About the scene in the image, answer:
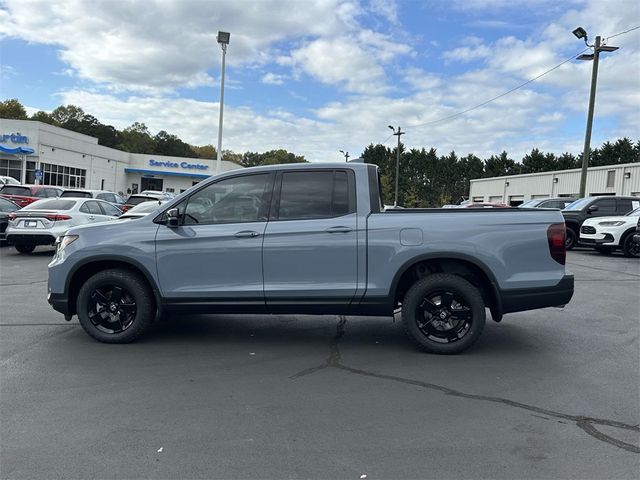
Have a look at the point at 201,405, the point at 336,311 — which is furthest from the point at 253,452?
the point at 336,311

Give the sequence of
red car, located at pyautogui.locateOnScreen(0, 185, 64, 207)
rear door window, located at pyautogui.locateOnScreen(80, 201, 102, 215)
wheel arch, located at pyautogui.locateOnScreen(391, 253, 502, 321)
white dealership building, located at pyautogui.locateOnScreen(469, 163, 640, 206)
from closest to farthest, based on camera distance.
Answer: wheel arch, located at pyautogui.locateOnScreen(391, 253, 502, 321), rear door window, located at pyautogui.locateOnScreen(80, 201, 102, 215), red car, located at pyautogui.locateOnScreen(0, 185, 64, 207), white dealership building, located at pyautogui.locateOnScreen(469, 163, 640, 206)

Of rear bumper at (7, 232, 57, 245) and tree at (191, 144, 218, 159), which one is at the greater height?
tree at (191, 144, 218, 159)

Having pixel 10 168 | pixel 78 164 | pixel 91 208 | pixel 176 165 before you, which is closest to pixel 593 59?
pixel 91 208

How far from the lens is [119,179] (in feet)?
208

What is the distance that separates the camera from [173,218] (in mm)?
5508

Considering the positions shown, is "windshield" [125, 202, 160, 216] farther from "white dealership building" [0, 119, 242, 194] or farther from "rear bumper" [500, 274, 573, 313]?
"white dealership building" [0, 119, 242, 194]

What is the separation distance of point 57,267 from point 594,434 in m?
5.28

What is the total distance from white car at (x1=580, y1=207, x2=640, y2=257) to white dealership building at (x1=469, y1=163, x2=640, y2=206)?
61.2ft

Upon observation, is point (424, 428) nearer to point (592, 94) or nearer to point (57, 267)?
point (57, 267)

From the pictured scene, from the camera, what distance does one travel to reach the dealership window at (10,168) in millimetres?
43906

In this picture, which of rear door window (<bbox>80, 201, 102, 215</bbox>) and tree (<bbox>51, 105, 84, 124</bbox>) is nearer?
rear door window (<bbox>80, 201, 102, 215</bbox>)

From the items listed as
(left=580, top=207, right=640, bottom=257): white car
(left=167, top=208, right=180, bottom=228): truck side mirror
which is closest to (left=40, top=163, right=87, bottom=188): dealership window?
(left=580, top=207, right=640, bottom=257): white car

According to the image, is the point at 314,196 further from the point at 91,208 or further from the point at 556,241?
the point at 91,208

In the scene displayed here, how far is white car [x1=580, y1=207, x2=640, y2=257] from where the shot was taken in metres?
15.4
